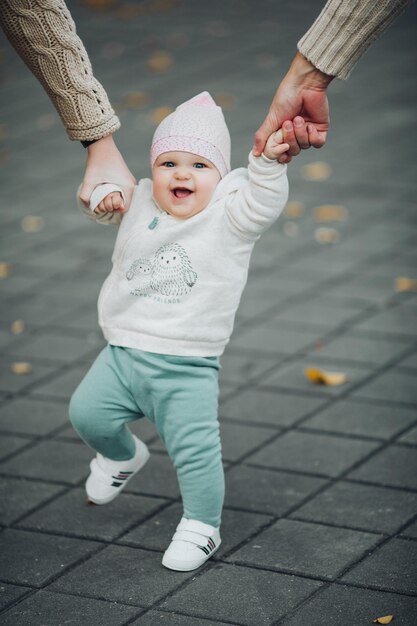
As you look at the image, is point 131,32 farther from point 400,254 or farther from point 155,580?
point 155,580

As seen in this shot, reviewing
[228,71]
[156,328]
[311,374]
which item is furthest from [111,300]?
[228,71]

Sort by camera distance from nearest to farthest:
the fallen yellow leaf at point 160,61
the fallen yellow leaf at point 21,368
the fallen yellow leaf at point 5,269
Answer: the fallen yellow leaf at point 21,368 → the fallen yellow leaf at point 5,269 → the fallen yellow leaf at point 160,61

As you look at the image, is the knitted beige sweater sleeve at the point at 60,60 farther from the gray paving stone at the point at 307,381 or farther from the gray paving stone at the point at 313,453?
the gray paving stone at the point at 307,381

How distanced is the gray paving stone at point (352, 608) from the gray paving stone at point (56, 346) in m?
2.20

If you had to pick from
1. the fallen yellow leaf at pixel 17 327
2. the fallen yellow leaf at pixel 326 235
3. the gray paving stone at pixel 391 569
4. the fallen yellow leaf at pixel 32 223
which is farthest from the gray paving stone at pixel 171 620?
the fallen yellow leaf at pixel 32 223

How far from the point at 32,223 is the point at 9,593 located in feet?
13.2

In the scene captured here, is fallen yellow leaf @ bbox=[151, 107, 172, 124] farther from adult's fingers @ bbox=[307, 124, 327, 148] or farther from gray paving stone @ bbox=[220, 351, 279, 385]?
adult's fingers @ bbox=[307, 124, 327, 148]

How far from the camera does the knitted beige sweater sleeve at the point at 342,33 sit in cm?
291

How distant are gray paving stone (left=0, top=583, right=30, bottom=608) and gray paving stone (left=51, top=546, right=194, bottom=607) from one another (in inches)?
3.7

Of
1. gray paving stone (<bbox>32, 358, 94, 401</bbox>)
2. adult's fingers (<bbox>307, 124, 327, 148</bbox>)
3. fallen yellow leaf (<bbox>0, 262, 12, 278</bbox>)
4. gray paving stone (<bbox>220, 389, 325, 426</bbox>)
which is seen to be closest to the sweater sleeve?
adult's fingers (<bbox>307, 124, 327, 148</bbox>)

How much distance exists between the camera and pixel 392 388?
14.9 feet

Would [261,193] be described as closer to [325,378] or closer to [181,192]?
[181,192]

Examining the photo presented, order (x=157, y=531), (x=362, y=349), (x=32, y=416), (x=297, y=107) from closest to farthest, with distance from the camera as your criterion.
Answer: (x=297, y=107)
(x=157, y=531)
(x=32, y=416)
(x=362, y=349)

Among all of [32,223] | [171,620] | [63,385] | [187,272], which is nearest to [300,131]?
[187,272]
